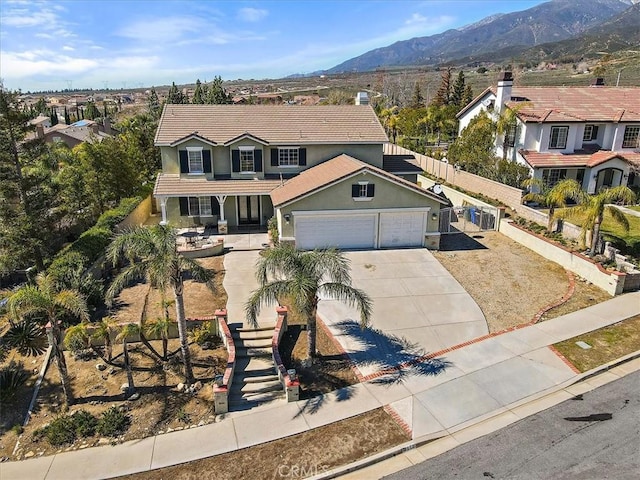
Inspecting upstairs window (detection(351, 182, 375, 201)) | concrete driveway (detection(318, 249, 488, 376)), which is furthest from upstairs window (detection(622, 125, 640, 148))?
upstairs window (detection(351, 182, 375, 201))

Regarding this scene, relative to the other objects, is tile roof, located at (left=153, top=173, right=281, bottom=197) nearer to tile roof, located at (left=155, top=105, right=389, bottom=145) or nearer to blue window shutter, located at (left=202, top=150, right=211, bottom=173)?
blue window shutter, located at (left=202, top=150, right=211, bottom=173)

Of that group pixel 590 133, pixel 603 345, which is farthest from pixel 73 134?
pixel 603 345

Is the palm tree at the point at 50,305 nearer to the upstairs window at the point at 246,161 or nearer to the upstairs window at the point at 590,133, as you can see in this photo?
the upstairs window at the point at 246,161

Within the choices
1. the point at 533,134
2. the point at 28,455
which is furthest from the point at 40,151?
the point at 533,134

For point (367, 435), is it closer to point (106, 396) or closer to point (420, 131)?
point (106, 396)

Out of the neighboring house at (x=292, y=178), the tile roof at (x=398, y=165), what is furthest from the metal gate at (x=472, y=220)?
the tile roof at (x=398, y=165)
